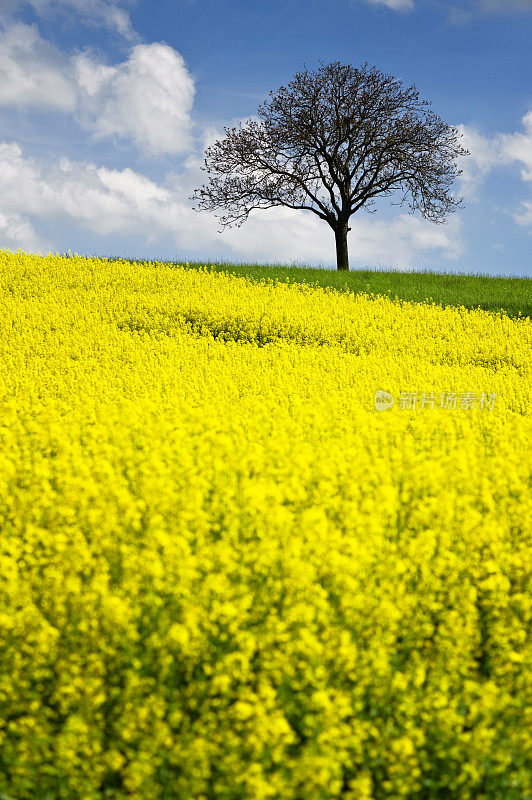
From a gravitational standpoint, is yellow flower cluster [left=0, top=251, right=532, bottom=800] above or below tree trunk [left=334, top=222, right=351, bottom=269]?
below

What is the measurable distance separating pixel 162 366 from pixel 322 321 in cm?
Result: 578

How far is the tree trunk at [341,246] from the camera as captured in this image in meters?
29.0

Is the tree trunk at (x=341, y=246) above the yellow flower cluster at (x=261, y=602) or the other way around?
above

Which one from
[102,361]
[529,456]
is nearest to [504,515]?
[529,456]

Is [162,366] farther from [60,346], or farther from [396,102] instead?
[396,102]

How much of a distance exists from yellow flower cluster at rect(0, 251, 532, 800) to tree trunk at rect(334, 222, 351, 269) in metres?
20.8

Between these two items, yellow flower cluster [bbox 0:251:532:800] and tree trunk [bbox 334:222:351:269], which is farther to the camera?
tree trunk [bbox 334:222:351:269]

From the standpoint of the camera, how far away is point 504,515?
5969 millimetres

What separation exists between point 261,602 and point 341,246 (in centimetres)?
2628

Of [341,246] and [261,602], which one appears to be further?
[341,246]

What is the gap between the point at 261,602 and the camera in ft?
14.6

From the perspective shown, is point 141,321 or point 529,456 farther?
point 141,321

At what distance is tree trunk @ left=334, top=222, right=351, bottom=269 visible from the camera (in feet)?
95.1

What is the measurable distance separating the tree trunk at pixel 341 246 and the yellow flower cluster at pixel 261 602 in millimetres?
20799
